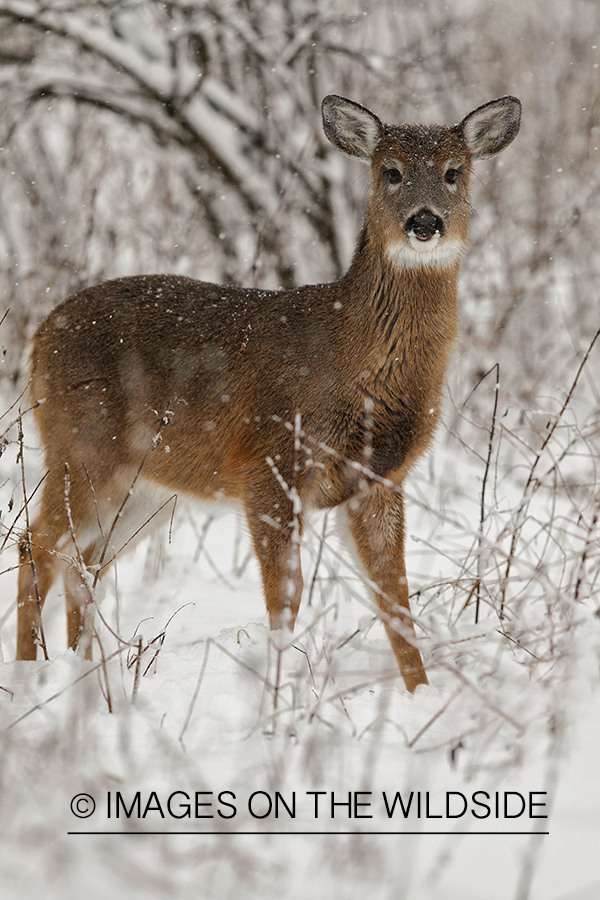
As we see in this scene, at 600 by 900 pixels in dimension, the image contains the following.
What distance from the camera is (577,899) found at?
1935 mm

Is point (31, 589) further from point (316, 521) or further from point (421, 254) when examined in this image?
point (421, 254)

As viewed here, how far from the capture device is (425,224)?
3.75 metres

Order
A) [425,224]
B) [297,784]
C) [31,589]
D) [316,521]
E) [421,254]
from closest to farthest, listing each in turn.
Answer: [297,784]
[425,224]
[421,254]
[31,589]
[316,521]

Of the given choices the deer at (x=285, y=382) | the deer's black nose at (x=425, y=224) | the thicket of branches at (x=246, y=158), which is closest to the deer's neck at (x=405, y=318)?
the deer at (x=285, y=382)

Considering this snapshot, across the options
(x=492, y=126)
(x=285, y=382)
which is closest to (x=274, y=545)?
(x=285, y=382)

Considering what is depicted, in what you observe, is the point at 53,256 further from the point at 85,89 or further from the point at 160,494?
the point at 160,494

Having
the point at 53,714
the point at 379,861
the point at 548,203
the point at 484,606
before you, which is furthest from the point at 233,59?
the point at 379,861

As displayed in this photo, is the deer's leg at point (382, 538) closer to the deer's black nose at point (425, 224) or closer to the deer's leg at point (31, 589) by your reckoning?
the deer's black nose at point (425, 224)

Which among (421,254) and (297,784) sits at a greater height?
(421,254)

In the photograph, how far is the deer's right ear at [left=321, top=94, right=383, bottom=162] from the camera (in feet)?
13.7

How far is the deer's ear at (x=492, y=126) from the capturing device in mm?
4141

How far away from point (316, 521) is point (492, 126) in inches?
85.3

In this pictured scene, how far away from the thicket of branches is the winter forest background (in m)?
0.04

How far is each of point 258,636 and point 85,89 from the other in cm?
526
